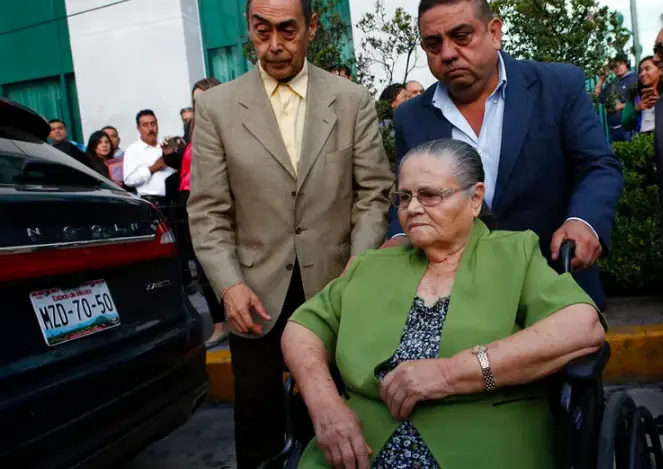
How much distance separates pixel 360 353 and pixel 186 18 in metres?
9.86

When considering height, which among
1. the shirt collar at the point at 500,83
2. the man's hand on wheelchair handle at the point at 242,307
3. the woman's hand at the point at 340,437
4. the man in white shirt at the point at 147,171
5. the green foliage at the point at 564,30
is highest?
the green foliage at the point at 564,30

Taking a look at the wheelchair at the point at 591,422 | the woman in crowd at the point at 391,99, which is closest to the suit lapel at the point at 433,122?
the wheelchair at the point at 591,422

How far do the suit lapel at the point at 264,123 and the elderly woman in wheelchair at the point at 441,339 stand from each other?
564 millimetres

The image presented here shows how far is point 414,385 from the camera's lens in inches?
78.4

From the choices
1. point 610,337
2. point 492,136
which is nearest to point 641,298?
point 610,337

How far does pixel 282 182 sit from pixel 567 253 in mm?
1043

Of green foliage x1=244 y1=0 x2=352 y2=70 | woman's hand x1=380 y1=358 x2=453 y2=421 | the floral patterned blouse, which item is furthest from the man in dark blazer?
green foliage x1=244 y1=0 x2=352 y2=70

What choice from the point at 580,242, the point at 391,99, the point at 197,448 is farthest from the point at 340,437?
the point at 391,99

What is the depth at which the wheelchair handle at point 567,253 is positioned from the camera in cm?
223

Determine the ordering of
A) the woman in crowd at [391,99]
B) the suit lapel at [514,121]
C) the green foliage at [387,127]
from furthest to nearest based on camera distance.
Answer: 1. the woman in crowd at [391,99]
2. the green foliage at [387,127]
3. the suit lapel at [514,121]

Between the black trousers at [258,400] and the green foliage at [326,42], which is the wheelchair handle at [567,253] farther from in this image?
the green foliage at [326,42]

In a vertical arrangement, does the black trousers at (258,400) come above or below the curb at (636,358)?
above

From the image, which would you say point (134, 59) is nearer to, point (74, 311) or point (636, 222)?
point (636, 222)

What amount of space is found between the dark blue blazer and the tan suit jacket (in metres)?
0.29
